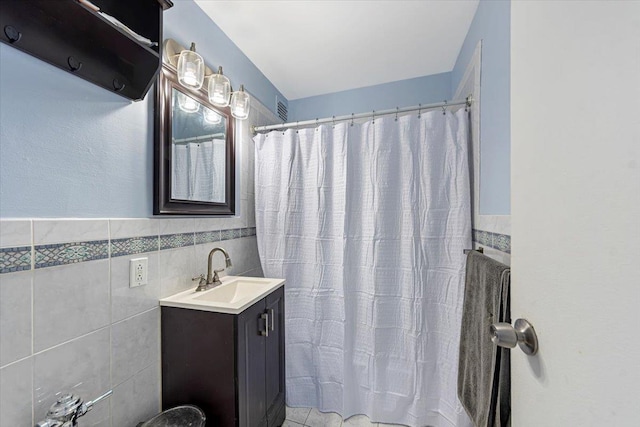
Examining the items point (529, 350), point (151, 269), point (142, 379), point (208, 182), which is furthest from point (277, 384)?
point (529, 350)

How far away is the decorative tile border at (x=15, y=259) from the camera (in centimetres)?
67

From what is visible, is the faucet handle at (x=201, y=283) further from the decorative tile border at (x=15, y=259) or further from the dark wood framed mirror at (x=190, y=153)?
the decorative tile border at (x=15, y=259)

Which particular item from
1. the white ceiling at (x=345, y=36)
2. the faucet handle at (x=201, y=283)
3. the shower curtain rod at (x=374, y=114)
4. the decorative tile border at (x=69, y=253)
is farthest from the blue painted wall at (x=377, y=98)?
the decorative tile border at (x=69, y=253)

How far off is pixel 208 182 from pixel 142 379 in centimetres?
98

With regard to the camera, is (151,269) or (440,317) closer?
(151,269)

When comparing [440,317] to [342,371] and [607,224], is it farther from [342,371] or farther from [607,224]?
[607,224]

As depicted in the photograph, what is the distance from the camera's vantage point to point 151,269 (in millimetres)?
1076

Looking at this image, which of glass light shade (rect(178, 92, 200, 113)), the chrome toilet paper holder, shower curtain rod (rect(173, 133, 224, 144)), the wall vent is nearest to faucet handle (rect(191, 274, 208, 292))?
shower curtain rod (rect(173, 133, 224, 144))

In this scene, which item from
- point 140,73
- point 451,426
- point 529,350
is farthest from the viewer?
point 451,426

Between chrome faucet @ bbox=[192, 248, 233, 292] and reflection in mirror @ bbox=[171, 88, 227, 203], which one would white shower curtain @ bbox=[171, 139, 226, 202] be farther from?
chrome faucet @ bbox=[192, 248, 233, 292]

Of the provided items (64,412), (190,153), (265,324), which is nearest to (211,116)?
(190,153)

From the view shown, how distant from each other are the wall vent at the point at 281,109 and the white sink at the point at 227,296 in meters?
1.51

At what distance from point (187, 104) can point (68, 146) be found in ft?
1.96

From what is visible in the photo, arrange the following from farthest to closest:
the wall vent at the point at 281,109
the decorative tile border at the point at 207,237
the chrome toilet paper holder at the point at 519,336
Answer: the wall vent at the point at 281,109 → the decorative tile border at the point at 207,237 → the chrome toilet paper holder at the point at 519,336
